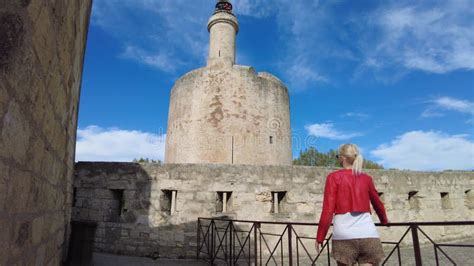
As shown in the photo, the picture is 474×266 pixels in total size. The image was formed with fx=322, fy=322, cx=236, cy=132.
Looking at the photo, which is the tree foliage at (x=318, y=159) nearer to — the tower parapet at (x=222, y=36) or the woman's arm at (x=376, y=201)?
the tower parapet at (x=222, y=36)

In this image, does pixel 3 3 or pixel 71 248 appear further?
pixel 71 248

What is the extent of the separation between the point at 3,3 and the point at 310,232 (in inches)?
274

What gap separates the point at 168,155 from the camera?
11891 millimetres

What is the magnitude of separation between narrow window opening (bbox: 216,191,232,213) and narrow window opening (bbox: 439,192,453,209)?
6060mm

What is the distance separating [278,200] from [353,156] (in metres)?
4.80

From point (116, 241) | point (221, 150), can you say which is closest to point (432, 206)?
point (221, 150)

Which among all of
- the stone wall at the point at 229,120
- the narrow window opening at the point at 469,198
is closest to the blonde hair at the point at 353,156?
the stone wall at the point at 229,120

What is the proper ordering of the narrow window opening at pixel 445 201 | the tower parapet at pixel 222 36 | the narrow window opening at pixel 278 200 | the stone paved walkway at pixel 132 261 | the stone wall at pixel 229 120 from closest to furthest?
the stone paved walkway at pixel 132 261 < the narrow window opening at pixel 278 200 < the narrow window opening at pixel 445 201 < the stone wall at pixel 229 120 < the tower parapet at pixel 222 36

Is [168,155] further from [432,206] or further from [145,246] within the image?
[432,206]

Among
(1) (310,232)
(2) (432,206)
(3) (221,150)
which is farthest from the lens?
(3) (221,150)

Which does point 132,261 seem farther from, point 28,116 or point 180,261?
point 28,116

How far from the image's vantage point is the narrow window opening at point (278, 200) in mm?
7055

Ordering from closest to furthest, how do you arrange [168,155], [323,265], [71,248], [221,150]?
[71,248]
[323,265]
[221,150]
[168,155]

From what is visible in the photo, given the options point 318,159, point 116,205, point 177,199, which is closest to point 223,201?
point 177,199
